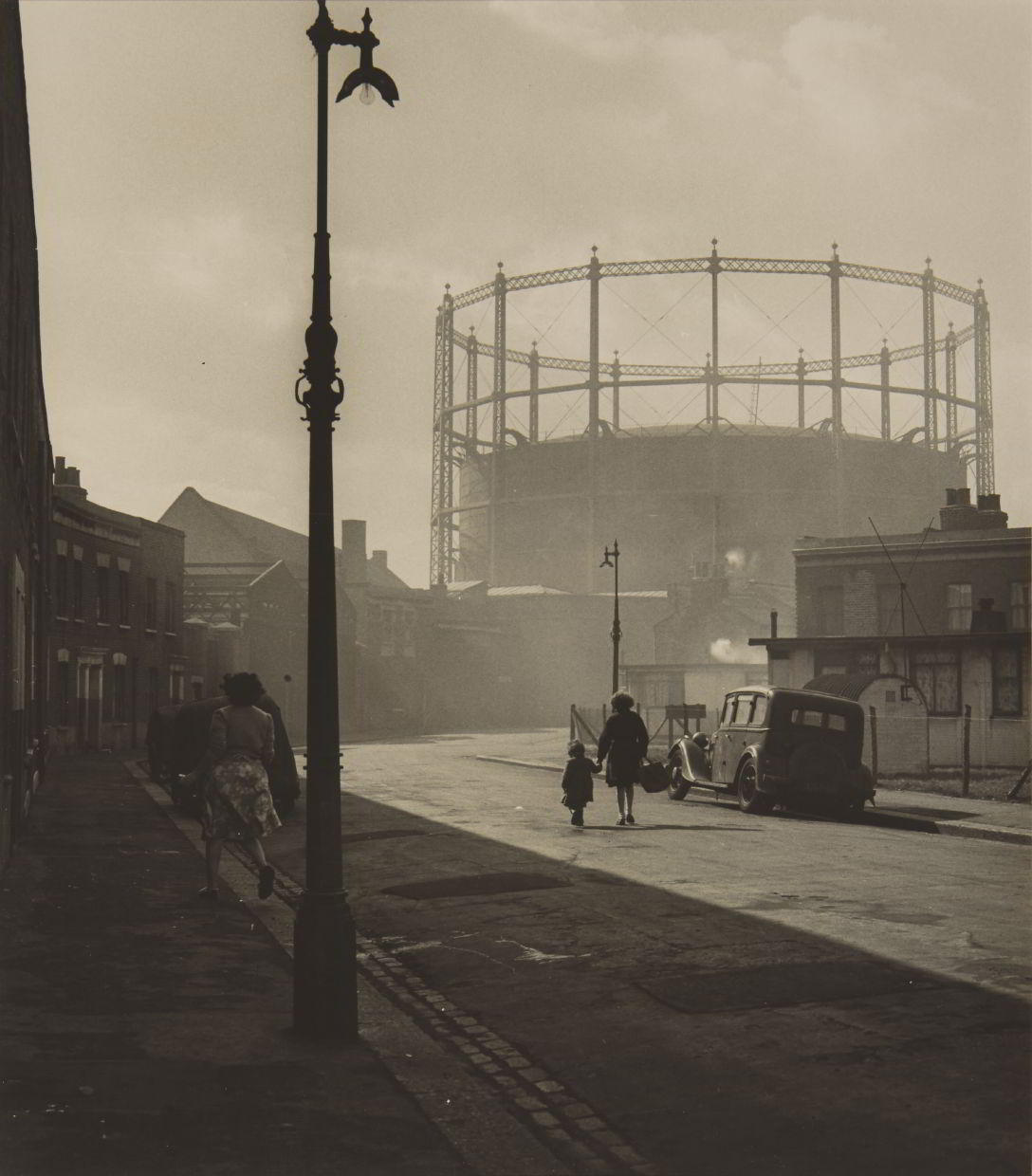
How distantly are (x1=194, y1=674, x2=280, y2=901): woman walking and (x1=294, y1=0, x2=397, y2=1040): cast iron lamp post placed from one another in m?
3.25

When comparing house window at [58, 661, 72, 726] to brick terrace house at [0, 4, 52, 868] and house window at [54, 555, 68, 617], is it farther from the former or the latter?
brick terrace house at [0, 4, 52, 868]

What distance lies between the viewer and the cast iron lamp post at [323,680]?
6621 mm

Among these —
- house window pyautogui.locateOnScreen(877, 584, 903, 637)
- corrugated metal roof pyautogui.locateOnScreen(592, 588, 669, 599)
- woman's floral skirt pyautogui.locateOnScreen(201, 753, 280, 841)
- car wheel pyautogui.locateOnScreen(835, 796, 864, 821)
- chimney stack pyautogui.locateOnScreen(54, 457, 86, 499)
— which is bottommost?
car wheel pyautogui.locateOnScreen(835, 796, 864, 821)

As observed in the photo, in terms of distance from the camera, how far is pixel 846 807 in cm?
1977

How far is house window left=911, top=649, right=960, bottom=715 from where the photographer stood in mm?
31156

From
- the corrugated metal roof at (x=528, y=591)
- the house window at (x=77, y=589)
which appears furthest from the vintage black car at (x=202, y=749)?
the corrugated metal roof at (x=528, y=591)

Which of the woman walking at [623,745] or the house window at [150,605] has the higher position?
the house window at [150,605]

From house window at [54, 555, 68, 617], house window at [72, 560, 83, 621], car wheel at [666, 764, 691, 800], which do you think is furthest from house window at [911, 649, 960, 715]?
house window at [72, 560, 83, 621]

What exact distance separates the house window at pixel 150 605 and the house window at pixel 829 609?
67.1 feet

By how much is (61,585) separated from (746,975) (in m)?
30.8

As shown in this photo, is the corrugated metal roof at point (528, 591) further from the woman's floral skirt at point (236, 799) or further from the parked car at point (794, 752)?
the woman's floral skirt at point (236, 799)

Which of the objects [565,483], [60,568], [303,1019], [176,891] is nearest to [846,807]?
[176,891]

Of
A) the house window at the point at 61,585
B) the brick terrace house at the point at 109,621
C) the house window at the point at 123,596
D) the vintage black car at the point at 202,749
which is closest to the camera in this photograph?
the vintage black car at the point at 202,749

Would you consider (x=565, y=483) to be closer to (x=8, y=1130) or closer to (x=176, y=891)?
(x=176, y=891)
